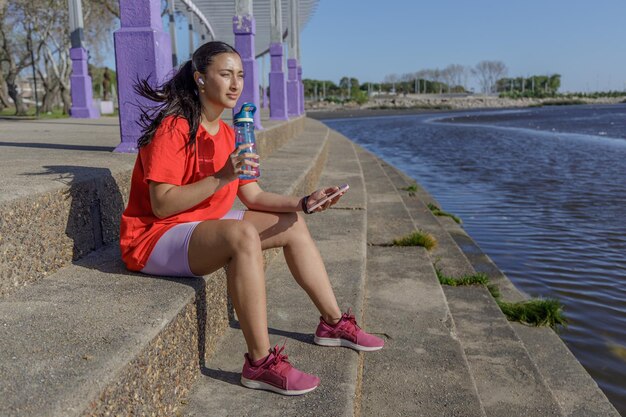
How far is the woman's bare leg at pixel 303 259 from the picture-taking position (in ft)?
8.55

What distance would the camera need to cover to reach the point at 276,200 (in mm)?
2725

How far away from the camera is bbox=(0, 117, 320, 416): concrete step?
4.82 ft

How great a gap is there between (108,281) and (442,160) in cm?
1571

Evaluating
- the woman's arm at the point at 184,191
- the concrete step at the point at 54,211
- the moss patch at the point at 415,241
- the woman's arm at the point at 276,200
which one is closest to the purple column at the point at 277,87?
the moss patch at the point at 415,241

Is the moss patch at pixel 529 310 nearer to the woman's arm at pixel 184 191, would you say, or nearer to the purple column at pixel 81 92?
the woman's arm at pixel 184 191

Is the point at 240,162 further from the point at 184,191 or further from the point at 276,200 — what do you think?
the point at 276,200

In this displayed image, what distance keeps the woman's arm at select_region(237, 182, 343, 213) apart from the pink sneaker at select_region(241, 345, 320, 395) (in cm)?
75

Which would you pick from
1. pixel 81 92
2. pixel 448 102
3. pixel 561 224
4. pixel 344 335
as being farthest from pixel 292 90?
pixel 448 102

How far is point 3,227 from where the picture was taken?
205 centimetres

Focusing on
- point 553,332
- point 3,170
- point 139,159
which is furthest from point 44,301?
point 553,332

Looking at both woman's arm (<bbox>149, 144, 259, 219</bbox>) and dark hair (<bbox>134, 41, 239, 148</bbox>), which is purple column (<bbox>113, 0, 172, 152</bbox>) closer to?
dark hair (<bbox>134, 41, 239, 148</bbox>)

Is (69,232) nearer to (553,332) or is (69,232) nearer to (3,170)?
(3,170)

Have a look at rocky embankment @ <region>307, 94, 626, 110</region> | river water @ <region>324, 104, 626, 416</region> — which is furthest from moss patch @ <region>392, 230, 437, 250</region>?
rocky embankment @ <region>307, 94, 626, 110</region>

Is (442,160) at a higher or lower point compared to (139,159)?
lower
